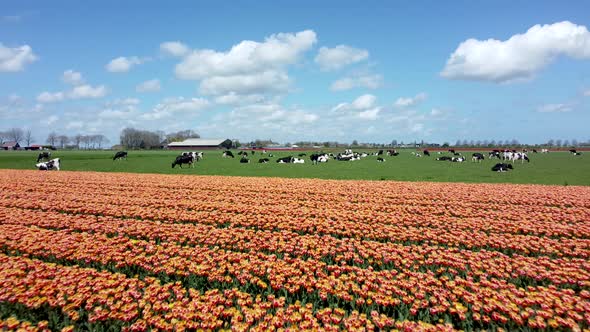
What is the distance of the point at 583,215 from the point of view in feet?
38.5

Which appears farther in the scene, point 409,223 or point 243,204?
point 243,204

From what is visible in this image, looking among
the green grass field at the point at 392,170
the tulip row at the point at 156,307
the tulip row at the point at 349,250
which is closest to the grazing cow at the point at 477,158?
the green grass field at the point at 392,170

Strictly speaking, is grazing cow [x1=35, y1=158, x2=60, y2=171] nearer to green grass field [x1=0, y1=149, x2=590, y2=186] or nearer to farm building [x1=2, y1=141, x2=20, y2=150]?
green grass field [x1=0, y1=149, x2=590, y2=186]

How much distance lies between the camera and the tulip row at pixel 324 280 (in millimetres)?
5207

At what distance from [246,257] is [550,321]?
18.8 feet

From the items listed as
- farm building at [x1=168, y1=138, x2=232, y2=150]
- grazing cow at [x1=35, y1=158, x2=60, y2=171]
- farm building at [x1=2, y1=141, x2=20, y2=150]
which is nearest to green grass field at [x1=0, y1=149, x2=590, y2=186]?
grazing cow at [x1=35, y1=158, x2=60, y2=171]

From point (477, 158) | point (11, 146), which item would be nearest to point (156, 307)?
point (477, 158)

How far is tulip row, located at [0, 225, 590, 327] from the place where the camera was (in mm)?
5207

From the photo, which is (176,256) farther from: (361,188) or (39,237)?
(361,188)

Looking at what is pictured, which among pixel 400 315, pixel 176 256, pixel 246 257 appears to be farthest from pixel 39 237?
pixel 400 315

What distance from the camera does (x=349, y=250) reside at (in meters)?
7.78

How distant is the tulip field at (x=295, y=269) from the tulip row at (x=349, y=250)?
0.14 feet

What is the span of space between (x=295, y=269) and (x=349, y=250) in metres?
1.78

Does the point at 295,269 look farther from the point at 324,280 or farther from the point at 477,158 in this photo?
the point at 477,158
